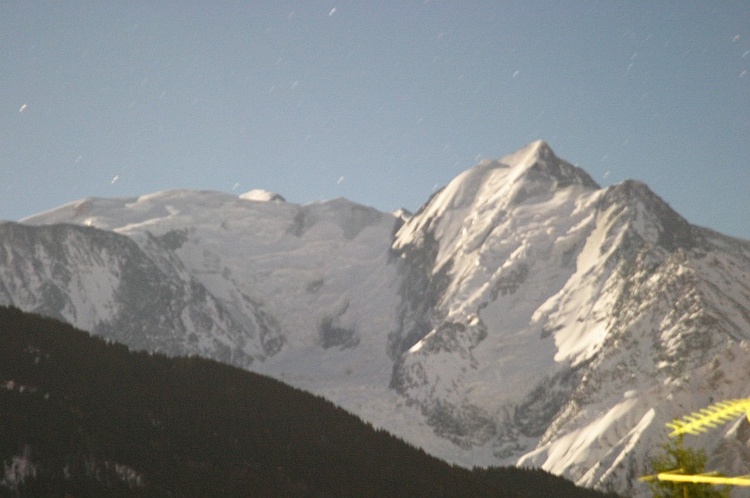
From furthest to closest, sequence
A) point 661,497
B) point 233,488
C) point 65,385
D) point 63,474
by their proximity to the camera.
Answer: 1. point 65,385
2. point 233,488
3. point 63,474
4. point 661,497

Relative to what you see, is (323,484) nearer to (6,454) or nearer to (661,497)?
(6,454)

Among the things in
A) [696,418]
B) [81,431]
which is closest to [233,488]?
[81,431]

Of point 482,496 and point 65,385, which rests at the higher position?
point 65,385

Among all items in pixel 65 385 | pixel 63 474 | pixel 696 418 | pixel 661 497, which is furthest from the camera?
pixel 65 385

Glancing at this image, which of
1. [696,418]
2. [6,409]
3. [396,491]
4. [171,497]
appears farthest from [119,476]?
[696,418]

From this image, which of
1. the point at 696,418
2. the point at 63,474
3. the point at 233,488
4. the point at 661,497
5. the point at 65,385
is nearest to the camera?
the point at 696,418

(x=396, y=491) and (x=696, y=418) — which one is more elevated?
(x=696, y=418)

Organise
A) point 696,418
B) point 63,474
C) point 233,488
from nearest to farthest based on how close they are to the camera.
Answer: point 696,418, point 63,474, point 233,488

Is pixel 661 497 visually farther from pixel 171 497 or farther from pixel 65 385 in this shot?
pixel 65 385

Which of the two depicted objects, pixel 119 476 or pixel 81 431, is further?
pixel 81 431
